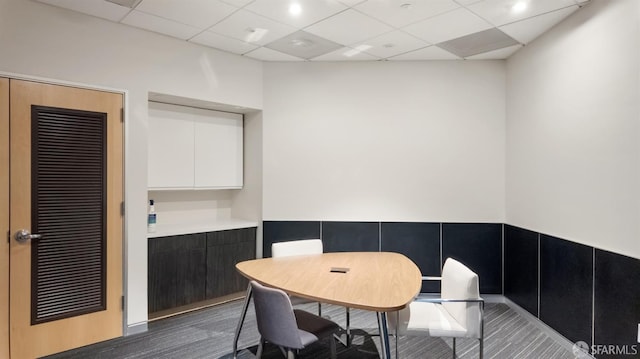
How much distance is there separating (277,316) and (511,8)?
2998mm

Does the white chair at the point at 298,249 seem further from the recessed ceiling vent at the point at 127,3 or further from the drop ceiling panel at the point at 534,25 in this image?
the drop ceiling panel at the point at 534,25

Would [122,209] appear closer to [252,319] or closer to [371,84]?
[252,319]

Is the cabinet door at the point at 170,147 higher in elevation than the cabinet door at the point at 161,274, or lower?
higher

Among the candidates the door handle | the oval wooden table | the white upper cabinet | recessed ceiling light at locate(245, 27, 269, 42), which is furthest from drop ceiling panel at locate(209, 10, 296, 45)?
the door handle

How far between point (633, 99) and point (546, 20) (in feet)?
3.81

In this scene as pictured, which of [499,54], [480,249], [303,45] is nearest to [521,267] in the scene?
[480,249]

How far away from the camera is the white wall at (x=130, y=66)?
2936mm

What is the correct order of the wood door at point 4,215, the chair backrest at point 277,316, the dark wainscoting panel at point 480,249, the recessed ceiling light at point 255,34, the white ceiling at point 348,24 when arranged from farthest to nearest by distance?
the dark wainscoting panel at point 480,249
the recessed ceiling light at point 255,34
the white ceiling at point 348,24
the wood door at point 4,215
the chair backrest at point 277,316

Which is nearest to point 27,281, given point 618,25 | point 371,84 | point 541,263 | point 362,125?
point 362,125

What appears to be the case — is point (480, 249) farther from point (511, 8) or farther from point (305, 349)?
point (511, 8)

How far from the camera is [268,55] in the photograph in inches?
169

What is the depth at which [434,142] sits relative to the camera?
4.43 metres

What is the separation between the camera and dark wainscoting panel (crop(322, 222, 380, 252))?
14.5ft

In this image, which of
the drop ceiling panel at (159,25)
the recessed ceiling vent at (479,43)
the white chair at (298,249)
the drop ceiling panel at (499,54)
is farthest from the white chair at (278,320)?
the drop ceiling panel at (499,54)
